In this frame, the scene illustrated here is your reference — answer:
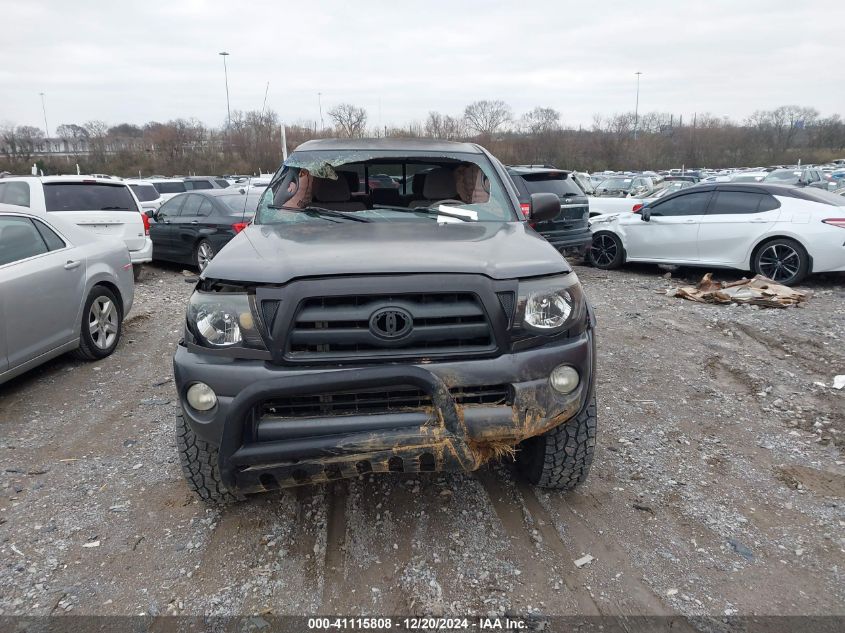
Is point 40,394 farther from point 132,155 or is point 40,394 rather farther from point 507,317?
point 132,155

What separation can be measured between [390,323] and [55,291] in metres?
3.81

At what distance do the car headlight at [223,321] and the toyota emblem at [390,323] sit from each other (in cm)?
48

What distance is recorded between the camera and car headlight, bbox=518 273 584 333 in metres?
2.57

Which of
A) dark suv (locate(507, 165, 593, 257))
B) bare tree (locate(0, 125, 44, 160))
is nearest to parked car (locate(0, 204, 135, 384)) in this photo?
dark suv (locate(507, 165, 593, 257))

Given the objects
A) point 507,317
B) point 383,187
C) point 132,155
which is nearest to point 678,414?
point 507,317

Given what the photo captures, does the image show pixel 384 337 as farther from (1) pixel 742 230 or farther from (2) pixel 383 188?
(1) pixel 742 230

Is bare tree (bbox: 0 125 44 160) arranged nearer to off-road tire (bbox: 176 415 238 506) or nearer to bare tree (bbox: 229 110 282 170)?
bare tree (bbox: 229 110 282 170)

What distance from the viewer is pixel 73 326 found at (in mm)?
5227

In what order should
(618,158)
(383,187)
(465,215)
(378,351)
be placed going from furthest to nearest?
(618,158)
(383,187)
(465,215)
(378,351)

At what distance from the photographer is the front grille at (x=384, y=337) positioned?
96.9 inches

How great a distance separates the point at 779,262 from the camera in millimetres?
8680

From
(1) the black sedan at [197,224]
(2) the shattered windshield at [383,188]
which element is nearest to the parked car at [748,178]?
(1) the black sedan at [197,224]

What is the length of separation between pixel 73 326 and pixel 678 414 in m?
5.05

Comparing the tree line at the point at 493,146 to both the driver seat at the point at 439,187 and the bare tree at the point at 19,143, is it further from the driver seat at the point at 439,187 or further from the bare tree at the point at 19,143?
the driver seat at the point at 439,187
